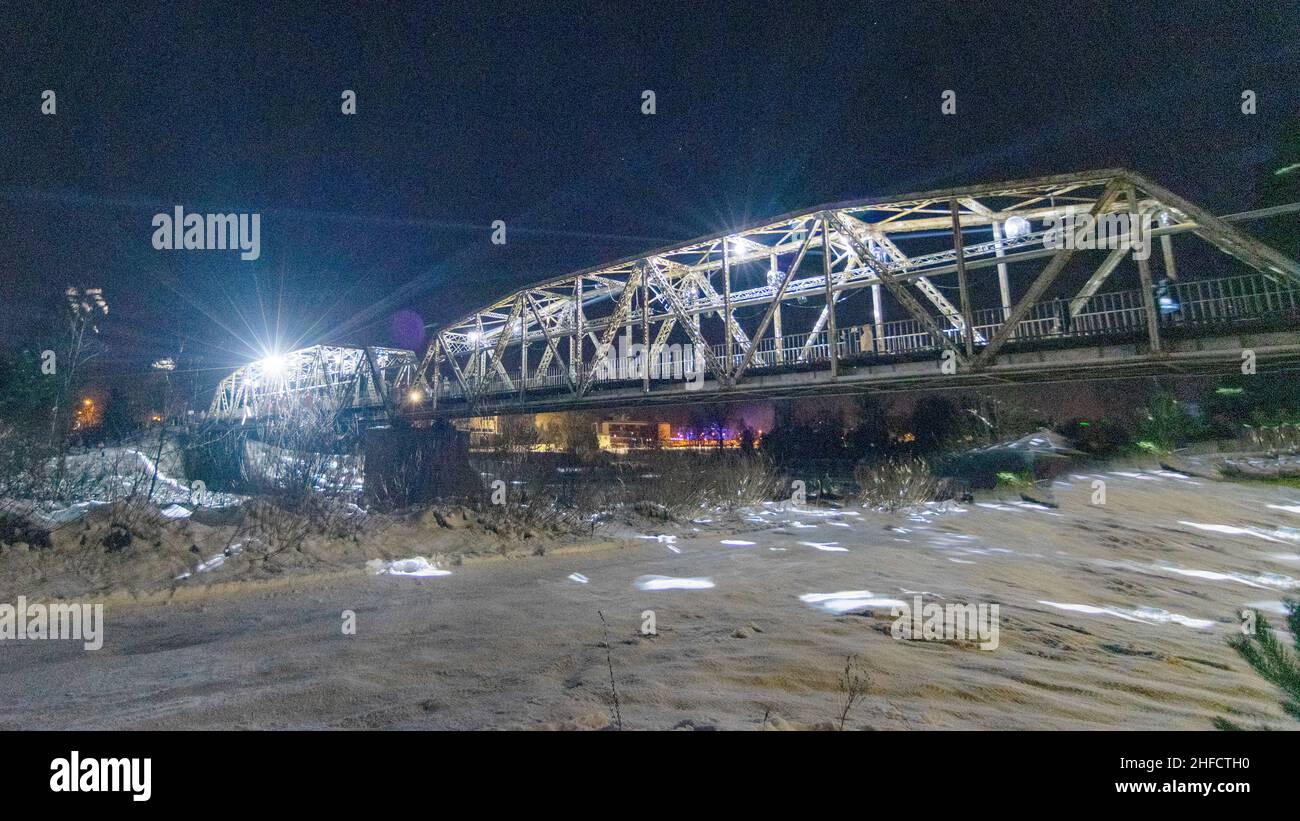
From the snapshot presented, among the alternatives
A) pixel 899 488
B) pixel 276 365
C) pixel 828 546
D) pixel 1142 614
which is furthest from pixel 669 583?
pixel 276 365

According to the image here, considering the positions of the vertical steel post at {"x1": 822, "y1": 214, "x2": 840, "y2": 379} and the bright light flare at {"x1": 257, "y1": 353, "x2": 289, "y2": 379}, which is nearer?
the vertical steel post at {"x1": 822, "y1": 214, "x2": 840, "y2": 379}

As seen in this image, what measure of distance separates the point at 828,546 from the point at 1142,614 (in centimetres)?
515

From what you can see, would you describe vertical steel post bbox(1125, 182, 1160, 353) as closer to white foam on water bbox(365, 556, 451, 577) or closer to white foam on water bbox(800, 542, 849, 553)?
white foam on water bbox(800, 542, 849, 553)

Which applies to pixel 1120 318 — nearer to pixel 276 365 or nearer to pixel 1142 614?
pixel 1142 614

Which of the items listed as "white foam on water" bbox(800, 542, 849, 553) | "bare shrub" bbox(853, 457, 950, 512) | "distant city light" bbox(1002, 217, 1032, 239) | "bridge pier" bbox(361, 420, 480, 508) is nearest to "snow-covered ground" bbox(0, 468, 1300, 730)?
"white foam on water" bbox(800, 542, 849, 553)

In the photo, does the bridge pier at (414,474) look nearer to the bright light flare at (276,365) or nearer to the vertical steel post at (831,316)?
the vertical steel post at (831,316)

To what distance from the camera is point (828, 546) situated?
1180 centimetres

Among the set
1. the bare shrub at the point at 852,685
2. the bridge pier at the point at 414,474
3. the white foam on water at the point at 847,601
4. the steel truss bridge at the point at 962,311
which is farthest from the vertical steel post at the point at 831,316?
the bare shrub at the point at 852,685

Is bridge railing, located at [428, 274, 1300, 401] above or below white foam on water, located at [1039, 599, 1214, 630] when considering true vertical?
above

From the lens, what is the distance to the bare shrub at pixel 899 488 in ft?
59.7

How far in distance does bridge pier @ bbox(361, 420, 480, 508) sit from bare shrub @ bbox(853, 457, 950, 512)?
1309cm

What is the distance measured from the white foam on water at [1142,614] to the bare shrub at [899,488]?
9741 mm

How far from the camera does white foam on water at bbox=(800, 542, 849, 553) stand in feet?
37.2
